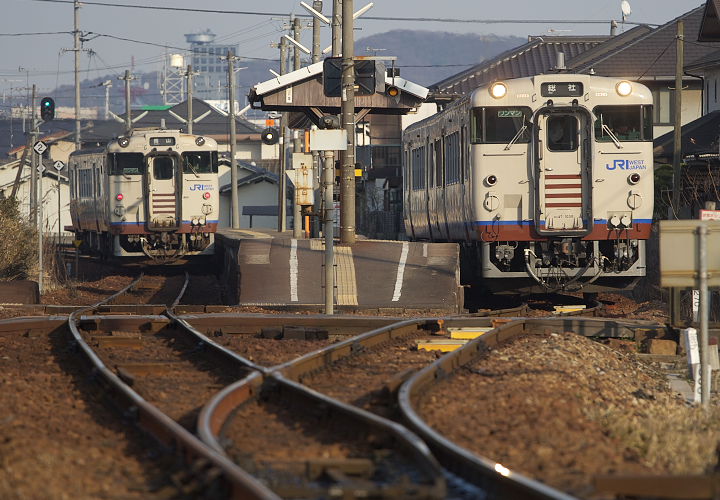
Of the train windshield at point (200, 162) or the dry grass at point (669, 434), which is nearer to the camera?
the dry grass at point (669, 434)

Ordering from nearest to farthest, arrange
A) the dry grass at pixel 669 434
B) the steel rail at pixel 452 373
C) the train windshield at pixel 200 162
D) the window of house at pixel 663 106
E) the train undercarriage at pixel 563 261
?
the steel rail at pixel 452 373 < the dry grass at pixel 669 434 < the train undercarriage at pixel 563 261 < the train windshield at pixel 200 162 < the window of house at pixel 663 106

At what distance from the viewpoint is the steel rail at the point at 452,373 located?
5.16m

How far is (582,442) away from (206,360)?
4.74 m

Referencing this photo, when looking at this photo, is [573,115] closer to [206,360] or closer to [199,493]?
[206,360]

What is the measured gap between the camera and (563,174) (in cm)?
1750

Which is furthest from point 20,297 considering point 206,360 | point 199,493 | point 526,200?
point 199,493

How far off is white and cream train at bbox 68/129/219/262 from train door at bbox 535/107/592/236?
1301 centimetres

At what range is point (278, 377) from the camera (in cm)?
845

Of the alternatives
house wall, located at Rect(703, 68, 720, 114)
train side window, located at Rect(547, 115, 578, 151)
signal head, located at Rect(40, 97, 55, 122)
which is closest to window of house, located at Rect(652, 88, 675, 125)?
house wall, located at Rect(703, 68, 720, 114)

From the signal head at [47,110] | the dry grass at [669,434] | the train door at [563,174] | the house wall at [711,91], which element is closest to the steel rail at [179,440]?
the dry grass at [669,434]

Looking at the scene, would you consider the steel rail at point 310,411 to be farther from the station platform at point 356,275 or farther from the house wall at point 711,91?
the house wall at point 711,91

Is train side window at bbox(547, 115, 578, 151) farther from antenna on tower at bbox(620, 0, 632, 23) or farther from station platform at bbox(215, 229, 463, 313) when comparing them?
antenna on tower at bbox(620, 0, 632, 23)

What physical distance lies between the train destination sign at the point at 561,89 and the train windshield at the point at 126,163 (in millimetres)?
13684

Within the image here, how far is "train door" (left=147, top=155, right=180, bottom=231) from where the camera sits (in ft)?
94.7
